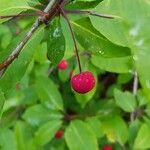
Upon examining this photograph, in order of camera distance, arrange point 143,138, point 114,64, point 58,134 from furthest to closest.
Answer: point 58,134
point 143,138
point 114,64

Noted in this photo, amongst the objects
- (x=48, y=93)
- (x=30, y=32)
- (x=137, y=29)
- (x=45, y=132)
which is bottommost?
(x=45, y=132)

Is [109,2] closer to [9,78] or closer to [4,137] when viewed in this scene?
[9,78]

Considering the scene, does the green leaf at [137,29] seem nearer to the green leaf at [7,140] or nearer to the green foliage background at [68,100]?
the green foliage background at [68,100]

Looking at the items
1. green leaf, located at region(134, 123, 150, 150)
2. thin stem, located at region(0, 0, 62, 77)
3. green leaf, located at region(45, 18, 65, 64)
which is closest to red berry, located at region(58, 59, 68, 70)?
green leaf, located at region(134, 123, 150, 150)

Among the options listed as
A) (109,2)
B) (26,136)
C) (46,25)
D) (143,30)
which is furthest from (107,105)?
(143,30)

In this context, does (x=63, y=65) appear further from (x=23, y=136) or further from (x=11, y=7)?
(x=11, y=7)

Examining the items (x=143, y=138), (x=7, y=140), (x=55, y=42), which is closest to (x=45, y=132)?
(x=7, y=140)

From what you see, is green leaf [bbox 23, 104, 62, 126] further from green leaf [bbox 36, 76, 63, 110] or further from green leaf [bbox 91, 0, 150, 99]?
green leaf [bbox 91, 0, 150, 99]
